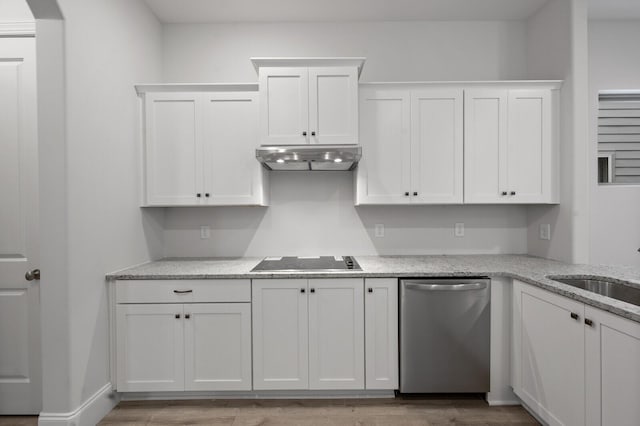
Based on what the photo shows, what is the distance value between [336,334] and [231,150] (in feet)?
5.41

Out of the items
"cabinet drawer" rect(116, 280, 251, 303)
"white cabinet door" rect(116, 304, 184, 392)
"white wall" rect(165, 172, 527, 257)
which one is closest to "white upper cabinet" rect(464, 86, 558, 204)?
"white wall" rect(165, 172, 527, 257)

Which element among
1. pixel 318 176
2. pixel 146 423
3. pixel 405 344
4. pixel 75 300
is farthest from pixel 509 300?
pixel 75 300

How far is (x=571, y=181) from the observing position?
256 cm

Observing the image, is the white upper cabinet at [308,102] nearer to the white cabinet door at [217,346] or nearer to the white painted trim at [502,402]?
the white cabinet door at [217,346]

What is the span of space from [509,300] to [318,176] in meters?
1.81

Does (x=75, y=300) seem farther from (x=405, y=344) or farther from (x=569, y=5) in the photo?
(x=569, y=5)

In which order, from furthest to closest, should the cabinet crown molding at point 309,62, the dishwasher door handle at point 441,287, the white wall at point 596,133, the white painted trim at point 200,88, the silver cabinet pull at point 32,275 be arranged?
the white wall at point 596,133 → the white painted trim at point 200,88 → the cabinet crown molding at point 309,62 → the dishwasher door handle at point 441,287 → the silver cabinet pull at point 32,275

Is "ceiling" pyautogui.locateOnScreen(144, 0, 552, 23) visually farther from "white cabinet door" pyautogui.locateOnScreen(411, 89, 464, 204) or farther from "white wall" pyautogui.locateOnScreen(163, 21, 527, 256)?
"white cabinet door" pyautogui.locateOnScreen(411, 89, 464, 204)

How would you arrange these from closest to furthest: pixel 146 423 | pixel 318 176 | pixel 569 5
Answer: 1. pixel 146 423
2. pixel 569 5
3. pixel 318 176

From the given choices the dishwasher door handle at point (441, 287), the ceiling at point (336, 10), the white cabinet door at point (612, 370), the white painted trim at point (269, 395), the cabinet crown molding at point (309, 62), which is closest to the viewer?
the white cabinet door at point (612, 370)

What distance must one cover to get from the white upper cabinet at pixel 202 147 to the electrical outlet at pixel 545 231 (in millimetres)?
2442

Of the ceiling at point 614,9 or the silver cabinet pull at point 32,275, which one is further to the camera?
the ceiling at point 614,9

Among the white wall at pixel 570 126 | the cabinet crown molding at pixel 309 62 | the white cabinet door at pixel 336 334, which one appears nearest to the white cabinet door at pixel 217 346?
the white cabinet door at pixel 336 334

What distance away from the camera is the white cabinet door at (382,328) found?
2.31 m
